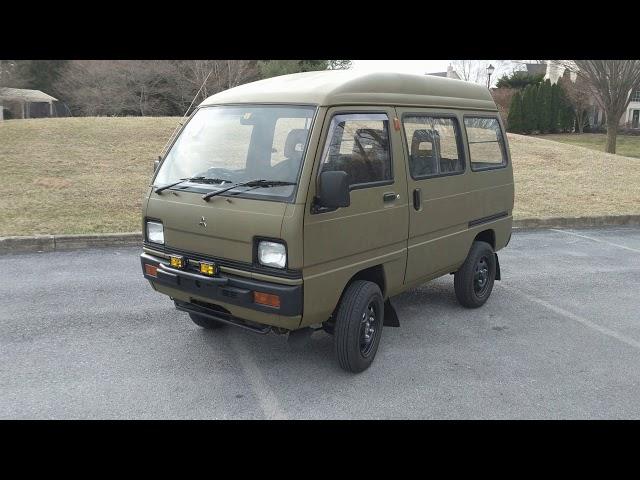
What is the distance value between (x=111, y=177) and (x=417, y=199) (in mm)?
8832

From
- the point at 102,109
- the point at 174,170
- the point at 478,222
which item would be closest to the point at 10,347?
the point at 174,170

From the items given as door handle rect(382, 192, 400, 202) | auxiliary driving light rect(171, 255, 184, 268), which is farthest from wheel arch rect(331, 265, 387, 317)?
auxiliary driving light rect(171, 255, 184, 268)

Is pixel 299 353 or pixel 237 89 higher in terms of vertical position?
pixel 237 89

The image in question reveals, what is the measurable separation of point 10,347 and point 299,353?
2.47 meters

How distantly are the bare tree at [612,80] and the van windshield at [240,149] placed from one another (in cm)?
2408

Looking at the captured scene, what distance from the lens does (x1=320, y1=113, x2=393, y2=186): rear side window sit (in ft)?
13.6

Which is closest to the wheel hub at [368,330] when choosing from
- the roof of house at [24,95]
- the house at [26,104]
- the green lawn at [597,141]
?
the green lawn at [597,141]

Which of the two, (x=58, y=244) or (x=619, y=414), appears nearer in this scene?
(x=619, y=414)

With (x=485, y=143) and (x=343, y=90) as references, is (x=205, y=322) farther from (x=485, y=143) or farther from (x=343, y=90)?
(x=485, y=143)

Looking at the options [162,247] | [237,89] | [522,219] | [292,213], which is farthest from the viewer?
[522,219]

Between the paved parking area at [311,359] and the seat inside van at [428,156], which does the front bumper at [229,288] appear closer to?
the paved parking area at [311,359]

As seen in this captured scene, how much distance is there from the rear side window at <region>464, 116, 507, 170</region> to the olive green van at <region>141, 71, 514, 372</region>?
606mm

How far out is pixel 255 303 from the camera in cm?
395

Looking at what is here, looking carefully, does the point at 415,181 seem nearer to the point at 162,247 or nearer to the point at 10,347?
the point at 162,247
